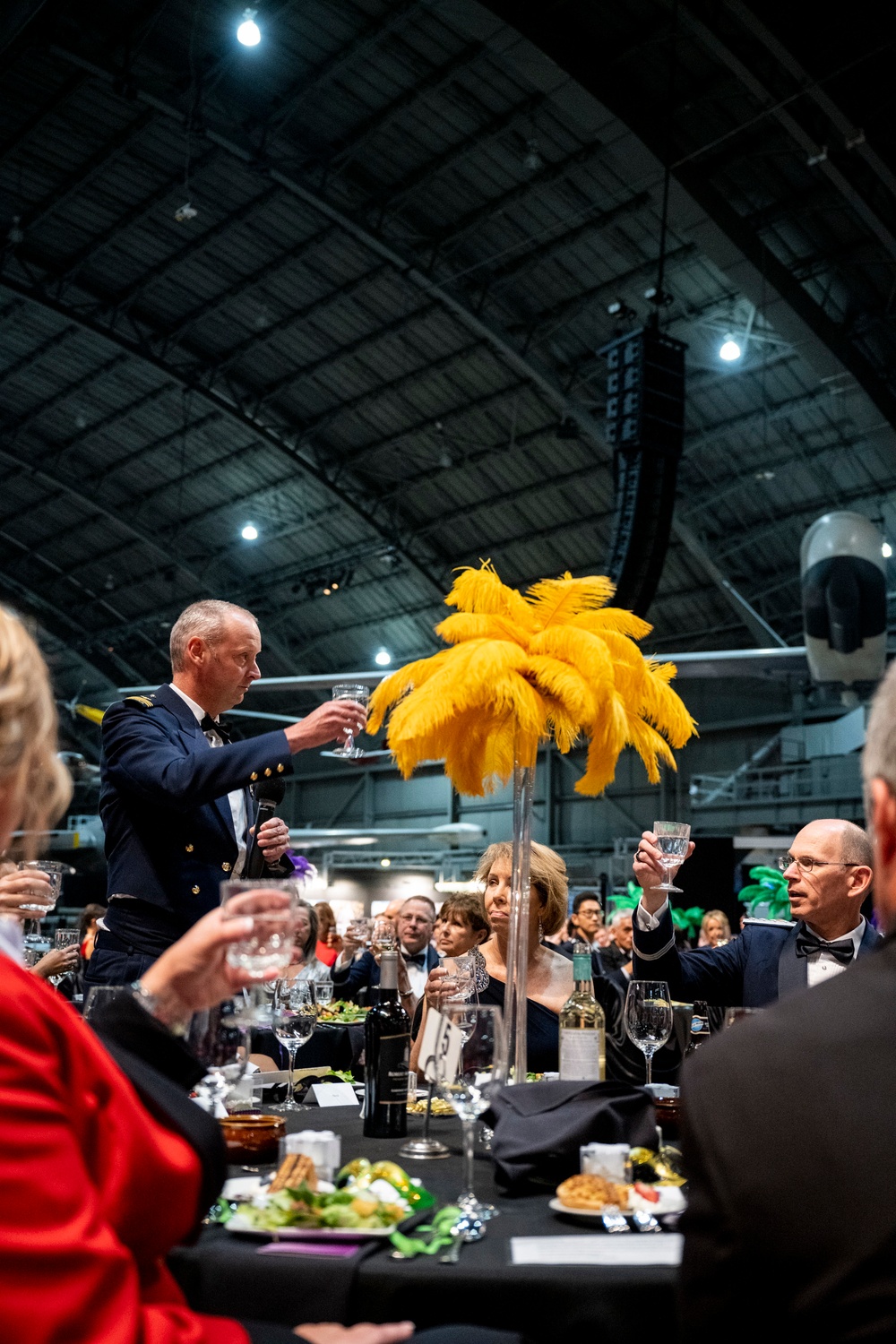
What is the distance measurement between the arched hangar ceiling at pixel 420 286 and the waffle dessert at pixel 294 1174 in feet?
28.7

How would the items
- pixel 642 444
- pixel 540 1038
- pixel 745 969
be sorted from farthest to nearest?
pixel 642 444
pixel 745 969
pixel 540 1038

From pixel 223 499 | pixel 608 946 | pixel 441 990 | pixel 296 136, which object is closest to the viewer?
pixel 441 990

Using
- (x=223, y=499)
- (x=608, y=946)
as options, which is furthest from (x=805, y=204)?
(x=223, y=499)

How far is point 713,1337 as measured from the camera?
3.21ft

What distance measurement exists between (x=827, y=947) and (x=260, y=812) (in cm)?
167

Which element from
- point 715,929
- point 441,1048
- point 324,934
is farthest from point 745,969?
point 715,929

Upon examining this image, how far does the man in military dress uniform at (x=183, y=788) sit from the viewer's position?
104 inches

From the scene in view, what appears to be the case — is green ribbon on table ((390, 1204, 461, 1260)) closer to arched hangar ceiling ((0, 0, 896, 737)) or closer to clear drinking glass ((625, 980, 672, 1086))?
clear drinking glass ((625, 980, 672, 1086))

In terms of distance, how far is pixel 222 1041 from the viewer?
1528 mm

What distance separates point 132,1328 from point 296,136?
50.5ft

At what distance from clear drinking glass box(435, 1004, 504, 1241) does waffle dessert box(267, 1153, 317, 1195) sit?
0.71ft

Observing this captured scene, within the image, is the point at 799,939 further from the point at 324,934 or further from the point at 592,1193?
the point at 324,934

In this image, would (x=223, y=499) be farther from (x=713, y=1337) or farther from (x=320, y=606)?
(x=713, y=1337)

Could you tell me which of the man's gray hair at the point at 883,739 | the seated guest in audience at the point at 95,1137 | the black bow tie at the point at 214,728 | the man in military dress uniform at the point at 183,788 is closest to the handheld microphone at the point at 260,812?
the man in military dress uniform at the point at 183,788
